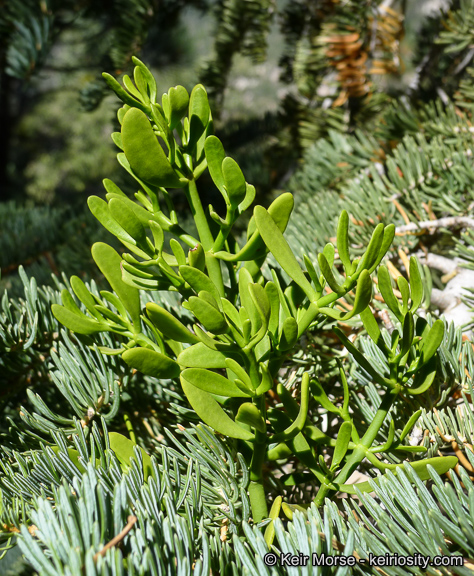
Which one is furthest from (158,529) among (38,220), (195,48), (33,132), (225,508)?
(33,132)

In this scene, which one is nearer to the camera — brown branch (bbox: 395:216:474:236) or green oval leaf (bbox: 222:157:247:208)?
green oval leaf (bbox: 222:157:247:208)

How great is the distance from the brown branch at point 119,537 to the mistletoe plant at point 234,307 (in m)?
0.05

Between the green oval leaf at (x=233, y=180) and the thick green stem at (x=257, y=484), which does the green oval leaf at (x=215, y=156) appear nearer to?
the green oval leaf at (x=233, y=180)

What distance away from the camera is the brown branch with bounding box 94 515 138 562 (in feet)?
0.49

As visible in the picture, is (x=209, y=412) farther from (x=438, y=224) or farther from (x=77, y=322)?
(x=438, y=224)

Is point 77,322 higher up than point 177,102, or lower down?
lower down

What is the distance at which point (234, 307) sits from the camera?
0.19 metres

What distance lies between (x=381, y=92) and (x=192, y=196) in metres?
0.50

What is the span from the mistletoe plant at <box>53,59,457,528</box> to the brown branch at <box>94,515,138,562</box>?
48 millimetres

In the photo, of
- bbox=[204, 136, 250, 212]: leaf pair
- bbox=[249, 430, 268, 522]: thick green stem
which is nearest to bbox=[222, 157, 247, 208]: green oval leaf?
bbox=[204, 136, 250, 212]: leaf pair

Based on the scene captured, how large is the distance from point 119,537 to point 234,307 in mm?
97

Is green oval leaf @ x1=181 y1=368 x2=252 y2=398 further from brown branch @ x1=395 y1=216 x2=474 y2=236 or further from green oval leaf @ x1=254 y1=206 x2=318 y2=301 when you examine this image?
brown branch @ x1=395 y1=216 x2=474 y2=236

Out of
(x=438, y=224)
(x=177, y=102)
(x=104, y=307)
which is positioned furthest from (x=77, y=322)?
(x=438, y=224)

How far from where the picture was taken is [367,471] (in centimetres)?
25
